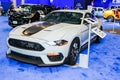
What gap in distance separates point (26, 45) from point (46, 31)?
2.07 ft

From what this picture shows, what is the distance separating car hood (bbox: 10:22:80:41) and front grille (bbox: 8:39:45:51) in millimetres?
187

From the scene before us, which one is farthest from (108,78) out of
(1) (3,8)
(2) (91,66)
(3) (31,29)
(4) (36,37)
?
(1) (3,8)

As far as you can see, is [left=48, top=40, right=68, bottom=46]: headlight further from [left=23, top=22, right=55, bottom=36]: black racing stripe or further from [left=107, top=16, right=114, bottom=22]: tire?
[left=107, top=16, right=114, bottom=22]: tire

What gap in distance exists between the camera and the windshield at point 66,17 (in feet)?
19.1

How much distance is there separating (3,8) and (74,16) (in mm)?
18689

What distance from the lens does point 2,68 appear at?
4.64 meters

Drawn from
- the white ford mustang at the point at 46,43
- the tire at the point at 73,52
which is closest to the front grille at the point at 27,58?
the white ford mustang at the point at 46,43

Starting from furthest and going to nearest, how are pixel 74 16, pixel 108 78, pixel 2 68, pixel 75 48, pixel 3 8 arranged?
pixel 3 8 → pixel 74 16 → pixel 75 48 → pixel 2 68 → pixel 108 78

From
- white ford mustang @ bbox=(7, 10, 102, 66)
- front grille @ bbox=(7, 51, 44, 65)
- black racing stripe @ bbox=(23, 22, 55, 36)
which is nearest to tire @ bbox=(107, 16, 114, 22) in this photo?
white ford mustang @ bbox=(7, 10, 102, 66)

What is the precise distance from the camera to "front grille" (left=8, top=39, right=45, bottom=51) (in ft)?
14.3

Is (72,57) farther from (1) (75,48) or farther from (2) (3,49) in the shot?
(2) (3,49)

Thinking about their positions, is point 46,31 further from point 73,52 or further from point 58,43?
point 73,52

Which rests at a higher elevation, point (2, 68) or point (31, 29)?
point (31, 29)

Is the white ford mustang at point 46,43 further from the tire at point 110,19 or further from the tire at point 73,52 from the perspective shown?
the tire at point 110,19
